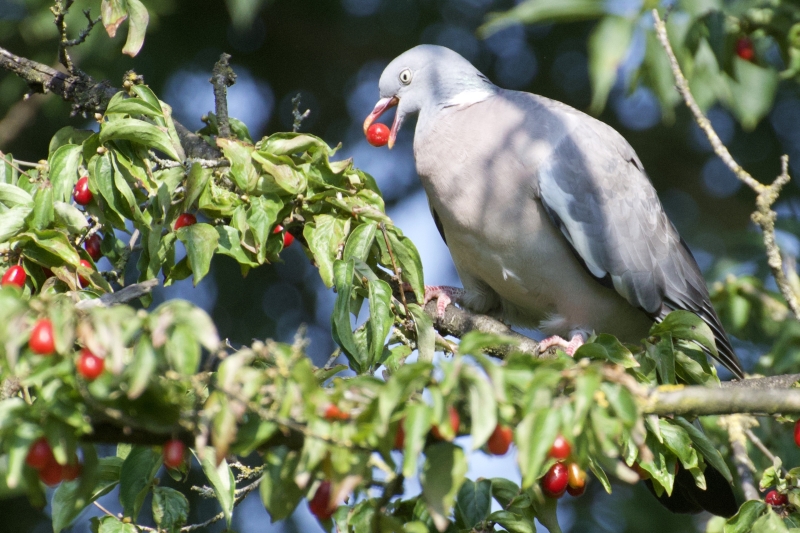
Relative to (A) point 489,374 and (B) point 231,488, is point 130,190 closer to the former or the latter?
(B) point 231,488

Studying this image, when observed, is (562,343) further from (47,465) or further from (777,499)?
(47,465)

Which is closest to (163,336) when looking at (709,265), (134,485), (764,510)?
(134,485)

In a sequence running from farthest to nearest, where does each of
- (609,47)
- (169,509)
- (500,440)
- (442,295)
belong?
1. (442,295)
2. (609,47)
3. (169,509)
4. (500,440)

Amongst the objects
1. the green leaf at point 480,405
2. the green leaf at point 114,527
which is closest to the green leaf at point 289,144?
the green leaf at point 114,527

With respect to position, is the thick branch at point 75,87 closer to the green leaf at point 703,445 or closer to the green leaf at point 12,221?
the green leaf at point 12,221

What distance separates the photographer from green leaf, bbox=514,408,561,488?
48.6 inches

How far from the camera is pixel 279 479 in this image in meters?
1.36

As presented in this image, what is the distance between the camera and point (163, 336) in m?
1.21

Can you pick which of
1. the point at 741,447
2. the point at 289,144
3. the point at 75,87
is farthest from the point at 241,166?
the point at 741,447

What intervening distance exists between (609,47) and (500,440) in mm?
2030

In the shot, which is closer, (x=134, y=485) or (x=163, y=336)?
(x=163, y=336)

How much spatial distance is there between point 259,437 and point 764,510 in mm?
1336

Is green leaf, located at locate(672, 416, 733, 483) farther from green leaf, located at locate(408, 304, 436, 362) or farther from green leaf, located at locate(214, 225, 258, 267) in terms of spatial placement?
green leaf, located at locate(214, 225, 258, 267)

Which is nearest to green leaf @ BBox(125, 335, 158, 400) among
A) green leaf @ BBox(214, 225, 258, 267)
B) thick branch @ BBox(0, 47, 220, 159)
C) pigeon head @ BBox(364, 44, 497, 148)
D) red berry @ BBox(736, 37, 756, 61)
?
green leaf @ BBox(214, 225, 258, 267)
